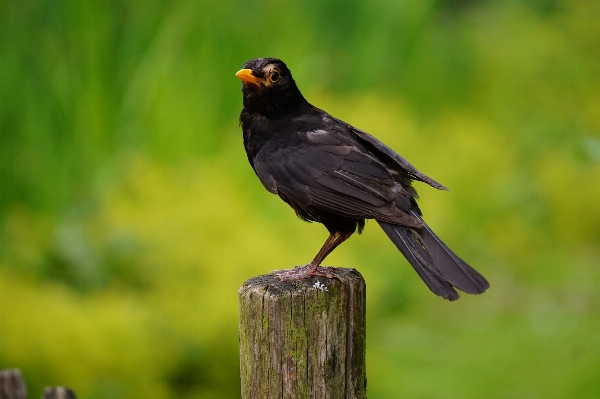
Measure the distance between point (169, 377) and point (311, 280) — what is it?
2.04 meters

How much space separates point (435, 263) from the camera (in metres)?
2.90

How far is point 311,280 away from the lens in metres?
2.74

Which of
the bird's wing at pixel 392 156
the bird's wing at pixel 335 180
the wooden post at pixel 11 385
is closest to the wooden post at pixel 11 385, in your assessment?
the wooden post at pixel 11 385

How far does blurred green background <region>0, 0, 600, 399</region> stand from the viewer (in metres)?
4.58

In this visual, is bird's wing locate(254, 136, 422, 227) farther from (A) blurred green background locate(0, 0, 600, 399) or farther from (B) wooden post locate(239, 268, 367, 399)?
(A) blurred green background locate(0, 0, 600, 399)

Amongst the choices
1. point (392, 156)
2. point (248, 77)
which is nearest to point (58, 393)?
point (248, 77)

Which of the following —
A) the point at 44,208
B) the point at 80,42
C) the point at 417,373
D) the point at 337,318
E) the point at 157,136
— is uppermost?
the point at 80,42

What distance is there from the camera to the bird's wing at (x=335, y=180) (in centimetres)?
305

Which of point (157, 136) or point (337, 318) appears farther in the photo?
point (157, 136)

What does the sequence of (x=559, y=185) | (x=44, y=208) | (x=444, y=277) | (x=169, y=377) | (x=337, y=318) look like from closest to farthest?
(x=337, y=318) → (x=444, y=277) → (x=169, y=377) → (x=44, y=208) → (x=559, y=185)

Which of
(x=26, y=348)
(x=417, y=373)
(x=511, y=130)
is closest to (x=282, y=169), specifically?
(x=26, y=348)

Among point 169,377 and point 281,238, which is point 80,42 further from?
point 169,377

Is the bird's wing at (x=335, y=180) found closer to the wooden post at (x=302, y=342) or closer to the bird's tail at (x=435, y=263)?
the bird's tail at (x=435, y=263)

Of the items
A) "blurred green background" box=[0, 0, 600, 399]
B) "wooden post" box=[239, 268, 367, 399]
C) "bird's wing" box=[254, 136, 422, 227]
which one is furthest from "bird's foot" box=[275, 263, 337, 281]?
"blurred green background" box=[0, 0, 600, 399]
